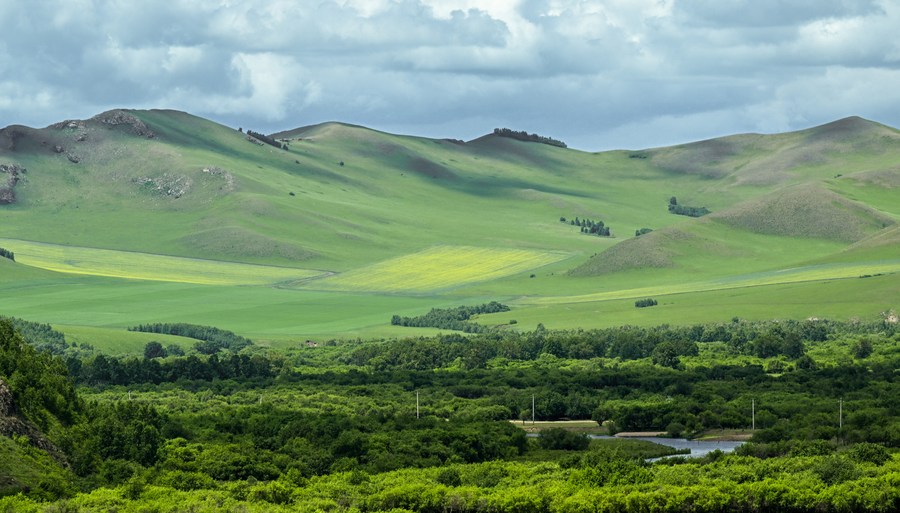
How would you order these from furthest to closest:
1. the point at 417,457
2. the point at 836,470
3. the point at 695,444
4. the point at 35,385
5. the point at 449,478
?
the point at 695,444, the point at 417,457, the point at 35,385, the point at 449,478, the point at 836,470

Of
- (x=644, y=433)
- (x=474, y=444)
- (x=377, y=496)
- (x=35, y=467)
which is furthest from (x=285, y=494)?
(x=644, y=433)

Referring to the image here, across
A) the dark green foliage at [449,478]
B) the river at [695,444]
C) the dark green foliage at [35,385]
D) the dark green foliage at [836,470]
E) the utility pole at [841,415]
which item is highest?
the dark green foliage at [35,385]

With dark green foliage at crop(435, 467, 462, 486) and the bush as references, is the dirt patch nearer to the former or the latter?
the bush

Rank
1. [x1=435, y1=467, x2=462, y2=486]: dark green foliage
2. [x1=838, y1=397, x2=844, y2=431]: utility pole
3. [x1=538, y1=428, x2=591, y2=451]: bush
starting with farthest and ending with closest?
[x1=538, y1=428, x2=591, y2=451]: bush
[x1=838, y1=397, x2=844, y2=431]: utility pole
[x1=435, y1=467, x2=462, y2=486]: dark green foliage

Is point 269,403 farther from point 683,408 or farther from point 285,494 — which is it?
point 285,494

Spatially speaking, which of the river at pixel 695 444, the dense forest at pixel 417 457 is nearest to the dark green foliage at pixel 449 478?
the dense forest at pixel 417 457

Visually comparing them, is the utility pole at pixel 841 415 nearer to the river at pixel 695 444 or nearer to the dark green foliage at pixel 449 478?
the river at pixel 695 444

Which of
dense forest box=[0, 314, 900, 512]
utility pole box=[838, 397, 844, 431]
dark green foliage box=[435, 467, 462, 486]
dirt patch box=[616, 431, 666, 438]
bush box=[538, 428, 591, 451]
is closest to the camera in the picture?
dense forest box=[0, 314, 900, 512]

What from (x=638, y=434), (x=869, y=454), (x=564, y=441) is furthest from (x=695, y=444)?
(x=869, y=454)

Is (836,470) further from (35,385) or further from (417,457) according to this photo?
(35,385)

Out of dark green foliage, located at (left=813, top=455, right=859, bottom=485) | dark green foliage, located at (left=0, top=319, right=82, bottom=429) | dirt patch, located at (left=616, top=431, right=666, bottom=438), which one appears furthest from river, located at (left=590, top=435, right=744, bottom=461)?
dark green foliage, located at (left=0, top=319, right=82, bottom=429)

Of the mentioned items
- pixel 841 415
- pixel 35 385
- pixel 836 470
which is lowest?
pixel 836 470

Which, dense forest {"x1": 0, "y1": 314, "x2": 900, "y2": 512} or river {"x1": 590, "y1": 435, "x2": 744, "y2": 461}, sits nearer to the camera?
dense forest {"x1": 0, "y1": 314, "x2": 900, "y2": 512}

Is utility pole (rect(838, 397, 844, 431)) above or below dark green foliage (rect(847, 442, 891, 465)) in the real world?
above
